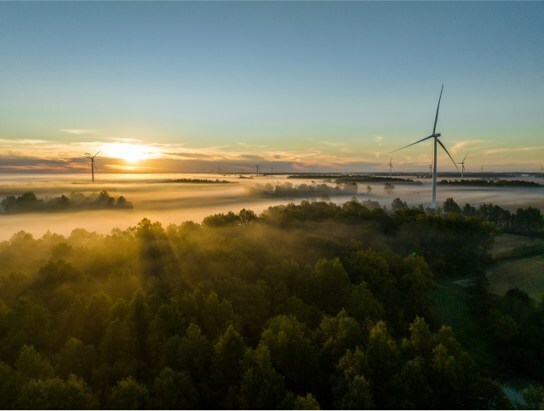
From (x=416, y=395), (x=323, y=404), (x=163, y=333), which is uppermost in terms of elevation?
(x=163, y=333)

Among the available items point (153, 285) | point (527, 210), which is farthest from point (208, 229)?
point (527, 210)

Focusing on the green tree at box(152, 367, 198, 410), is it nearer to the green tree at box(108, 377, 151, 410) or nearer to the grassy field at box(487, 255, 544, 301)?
the green tree at box(108, 377, 151, 410)

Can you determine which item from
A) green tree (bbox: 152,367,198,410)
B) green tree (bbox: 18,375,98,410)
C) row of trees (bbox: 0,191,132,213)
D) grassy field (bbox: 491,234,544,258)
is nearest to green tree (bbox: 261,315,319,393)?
green tree (bbox: 152,367,198,410)

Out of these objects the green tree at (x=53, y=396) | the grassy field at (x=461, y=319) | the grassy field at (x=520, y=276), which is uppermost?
the green tree at (x=53, y=396)

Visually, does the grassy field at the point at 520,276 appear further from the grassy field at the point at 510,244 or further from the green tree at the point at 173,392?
the green tree at the point at 173,392

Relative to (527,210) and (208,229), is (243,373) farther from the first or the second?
(527,210)

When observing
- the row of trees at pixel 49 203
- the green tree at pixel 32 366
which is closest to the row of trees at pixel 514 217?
the green tree at pixel 32 366

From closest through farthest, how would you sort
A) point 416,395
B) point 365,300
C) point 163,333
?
point 416,395 < point 163,333 < point 365,300

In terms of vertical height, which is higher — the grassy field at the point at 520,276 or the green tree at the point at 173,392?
the green tree at the point at 173,392
